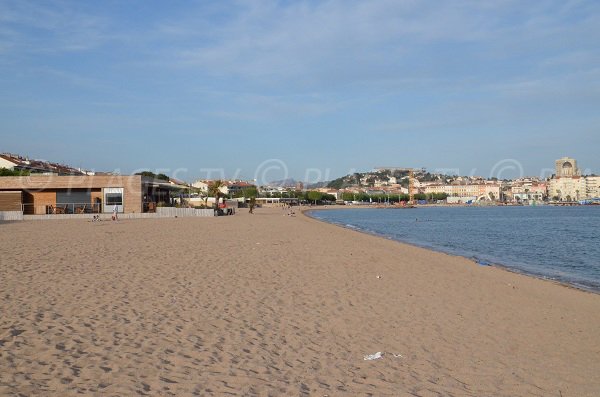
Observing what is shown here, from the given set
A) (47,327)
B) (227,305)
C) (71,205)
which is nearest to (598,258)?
(227,305)

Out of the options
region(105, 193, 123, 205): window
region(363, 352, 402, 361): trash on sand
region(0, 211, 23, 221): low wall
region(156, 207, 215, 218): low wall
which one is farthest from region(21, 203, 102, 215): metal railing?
region(363, 352, 402, 361): trash on sand

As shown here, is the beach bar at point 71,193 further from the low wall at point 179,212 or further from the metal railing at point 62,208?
the low wall at point 179,212

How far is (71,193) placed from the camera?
44.4 meters

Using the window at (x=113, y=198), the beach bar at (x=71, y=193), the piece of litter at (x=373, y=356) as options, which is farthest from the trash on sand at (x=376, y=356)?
the window at (x=113, y=198)

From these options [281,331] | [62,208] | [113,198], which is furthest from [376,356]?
[62,208]

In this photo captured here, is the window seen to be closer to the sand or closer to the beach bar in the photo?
the beach bar

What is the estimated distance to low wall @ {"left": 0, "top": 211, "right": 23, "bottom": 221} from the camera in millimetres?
39344

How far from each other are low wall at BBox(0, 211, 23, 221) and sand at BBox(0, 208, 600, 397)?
28.2 metres

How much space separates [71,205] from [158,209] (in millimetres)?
6847

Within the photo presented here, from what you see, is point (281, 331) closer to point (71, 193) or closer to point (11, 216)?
point (11, 216)

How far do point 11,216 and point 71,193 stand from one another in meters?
5.53

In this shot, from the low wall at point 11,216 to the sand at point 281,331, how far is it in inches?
1110

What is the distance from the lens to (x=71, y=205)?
145 feet

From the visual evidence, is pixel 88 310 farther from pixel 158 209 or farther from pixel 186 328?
pixel 158 209
